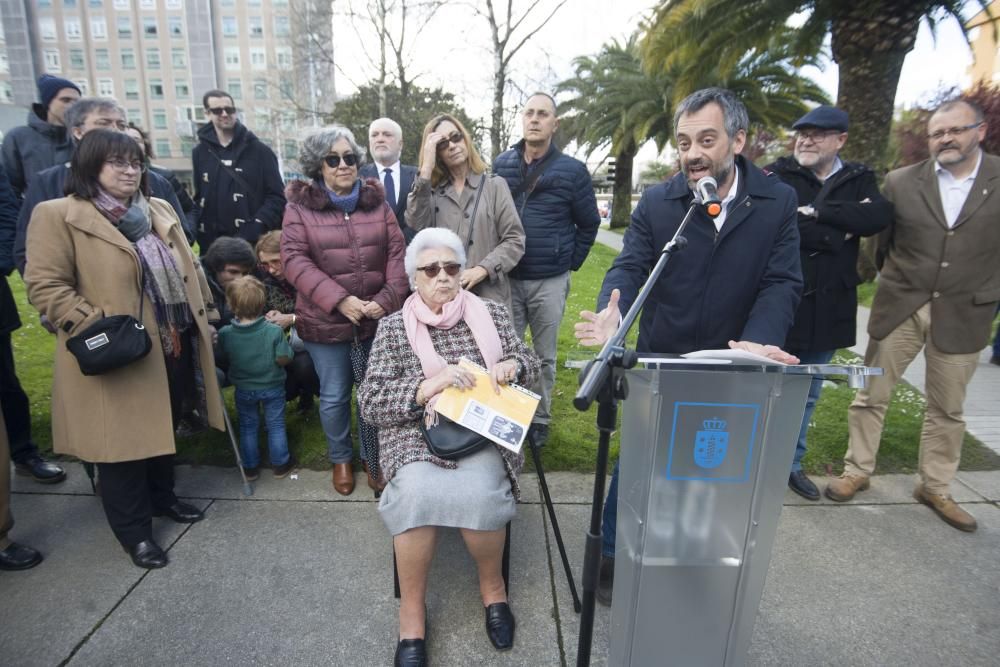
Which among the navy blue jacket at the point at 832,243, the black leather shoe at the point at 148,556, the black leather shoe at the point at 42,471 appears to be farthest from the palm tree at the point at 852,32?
the black leather shoe at the point at 42,471

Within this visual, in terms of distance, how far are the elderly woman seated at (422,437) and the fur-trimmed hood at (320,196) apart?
0.86 meters

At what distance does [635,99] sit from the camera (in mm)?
19281

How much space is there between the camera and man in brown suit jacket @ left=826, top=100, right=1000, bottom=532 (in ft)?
9.64

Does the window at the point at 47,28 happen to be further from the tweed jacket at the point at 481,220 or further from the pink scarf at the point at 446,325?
the pink scarf at the point at 446,325

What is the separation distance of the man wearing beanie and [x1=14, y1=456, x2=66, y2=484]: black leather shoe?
1.72 meters

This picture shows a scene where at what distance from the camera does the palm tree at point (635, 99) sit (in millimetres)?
16062

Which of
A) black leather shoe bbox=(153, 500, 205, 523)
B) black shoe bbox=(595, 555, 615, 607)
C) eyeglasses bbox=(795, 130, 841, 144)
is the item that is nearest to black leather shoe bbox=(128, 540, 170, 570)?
black leather shoe bbox=(153, 500, 205, 523)

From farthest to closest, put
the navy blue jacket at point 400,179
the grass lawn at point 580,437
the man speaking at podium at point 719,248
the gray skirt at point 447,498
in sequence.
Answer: the navy blue jacket at point 400,179 < the grass lawn at point 580,437 < the gray skirt at point 447,498 < the man speaking at podium at point 719,248

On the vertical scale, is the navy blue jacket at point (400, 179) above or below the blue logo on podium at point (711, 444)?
above

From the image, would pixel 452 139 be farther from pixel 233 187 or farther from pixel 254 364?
pixel 233 187

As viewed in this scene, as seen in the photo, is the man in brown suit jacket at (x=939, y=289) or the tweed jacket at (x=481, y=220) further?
the tweed jacket at (x=481, y=220)

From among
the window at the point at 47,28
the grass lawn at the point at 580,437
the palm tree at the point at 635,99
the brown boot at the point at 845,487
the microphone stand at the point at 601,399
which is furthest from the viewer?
the window at the point at 47,28

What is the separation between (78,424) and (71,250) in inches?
31.7

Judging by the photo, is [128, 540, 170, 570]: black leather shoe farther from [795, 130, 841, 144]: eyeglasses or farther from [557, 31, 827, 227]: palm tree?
[557, 31, 827, 227]: palm tree
